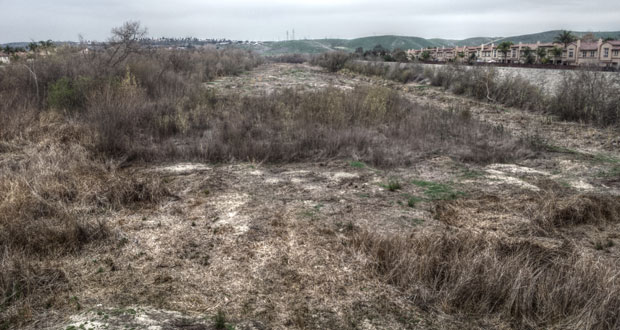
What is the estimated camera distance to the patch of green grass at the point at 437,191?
19.3 ft

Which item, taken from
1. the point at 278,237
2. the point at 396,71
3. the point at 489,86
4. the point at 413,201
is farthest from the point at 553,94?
the point at 278,237

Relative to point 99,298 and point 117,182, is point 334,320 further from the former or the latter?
point 117,182

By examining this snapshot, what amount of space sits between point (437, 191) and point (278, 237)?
291cm

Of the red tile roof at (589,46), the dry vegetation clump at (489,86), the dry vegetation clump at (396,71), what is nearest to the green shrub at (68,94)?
the dry vegetation clump at (489,86)

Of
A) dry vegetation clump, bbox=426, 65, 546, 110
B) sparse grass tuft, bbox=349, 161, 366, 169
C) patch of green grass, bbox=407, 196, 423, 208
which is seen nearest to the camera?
patch of green grass, bbox=407, 196, 423, 208

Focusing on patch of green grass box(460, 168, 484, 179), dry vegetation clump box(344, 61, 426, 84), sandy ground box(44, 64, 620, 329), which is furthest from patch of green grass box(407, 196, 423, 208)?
dry vegetation clump box(344, 61, 426, 84)

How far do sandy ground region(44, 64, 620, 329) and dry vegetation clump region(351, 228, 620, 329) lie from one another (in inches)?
9.5

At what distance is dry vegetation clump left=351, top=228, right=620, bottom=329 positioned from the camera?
305 cm

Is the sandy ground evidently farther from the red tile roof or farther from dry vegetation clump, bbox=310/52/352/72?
the red tile roof

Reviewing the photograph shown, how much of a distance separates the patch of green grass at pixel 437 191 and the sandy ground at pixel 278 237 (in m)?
0.04

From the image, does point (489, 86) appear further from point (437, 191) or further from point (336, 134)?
point (437, 191)

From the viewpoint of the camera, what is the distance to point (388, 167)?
7.41m

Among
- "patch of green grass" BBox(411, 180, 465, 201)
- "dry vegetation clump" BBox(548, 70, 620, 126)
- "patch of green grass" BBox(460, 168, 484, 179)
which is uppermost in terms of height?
"dry vegetation clump" BBox(548, 70, 620, 126)

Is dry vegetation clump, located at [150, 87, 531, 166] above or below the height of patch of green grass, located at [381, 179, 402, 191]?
above
